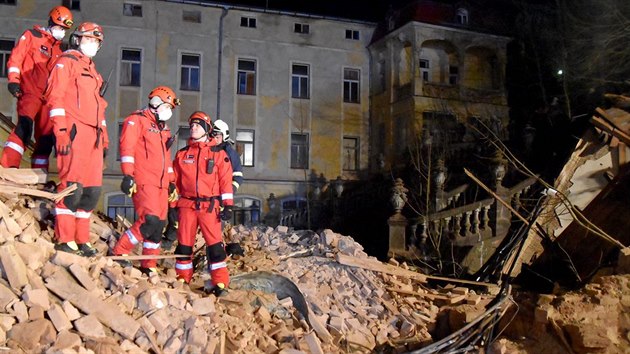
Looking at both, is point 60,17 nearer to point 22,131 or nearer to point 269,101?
point 22,131

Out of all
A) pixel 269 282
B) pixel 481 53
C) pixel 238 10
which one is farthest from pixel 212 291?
pixel 481 53

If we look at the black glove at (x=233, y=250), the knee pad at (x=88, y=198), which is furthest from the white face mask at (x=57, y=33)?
the black glove at (x=233, y=250)

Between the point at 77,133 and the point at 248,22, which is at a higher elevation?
the point at 248,22

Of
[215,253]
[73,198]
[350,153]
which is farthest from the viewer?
[350,153]

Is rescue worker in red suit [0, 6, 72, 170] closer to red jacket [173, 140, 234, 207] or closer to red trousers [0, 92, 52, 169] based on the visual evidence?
red trousers [0, 92, 52, 169]

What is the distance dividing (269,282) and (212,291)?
98 cm

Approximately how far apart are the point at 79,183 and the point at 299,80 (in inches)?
865

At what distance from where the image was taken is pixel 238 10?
87.0 feet

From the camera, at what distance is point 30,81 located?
280 inches

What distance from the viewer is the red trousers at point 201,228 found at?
6.80 metres

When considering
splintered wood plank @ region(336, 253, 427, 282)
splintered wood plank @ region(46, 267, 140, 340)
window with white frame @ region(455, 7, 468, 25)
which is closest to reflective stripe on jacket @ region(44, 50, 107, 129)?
splintered wood plank @ region(46, 267, 140, 340)

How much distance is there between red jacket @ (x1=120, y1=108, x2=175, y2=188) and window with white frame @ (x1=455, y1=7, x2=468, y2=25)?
22.8m

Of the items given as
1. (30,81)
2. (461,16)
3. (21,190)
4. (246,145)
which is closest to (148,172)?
(21,190)

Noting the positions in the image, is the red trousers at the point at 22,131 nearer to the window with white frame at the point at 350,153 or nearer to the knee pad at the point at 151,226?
the knee pad at the point at 151,226
